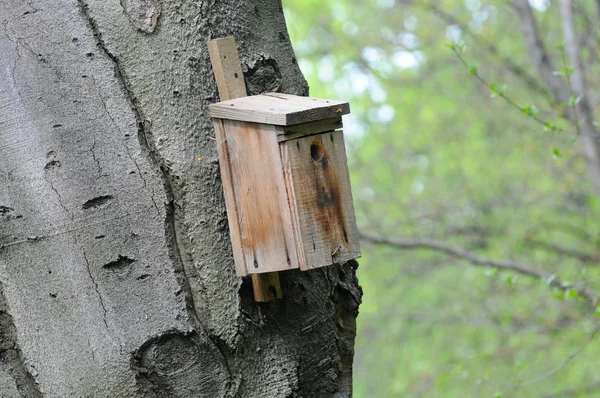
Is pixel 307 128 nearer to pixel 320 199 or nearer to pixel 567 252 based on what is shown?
pixel 320 199

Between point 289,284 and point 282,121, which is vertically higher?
point 282,121

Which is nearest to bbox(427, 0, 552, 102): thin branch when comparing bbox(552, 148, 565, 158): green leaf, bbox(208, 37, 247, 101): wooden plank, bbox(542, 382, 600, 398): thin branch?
bbox(542, 382, 600, 398): thin branch

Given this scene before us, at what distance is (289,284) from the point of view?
5.89 feet

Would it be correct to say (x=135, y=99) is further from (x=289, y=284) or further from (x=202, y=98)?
(x=289, y=284)

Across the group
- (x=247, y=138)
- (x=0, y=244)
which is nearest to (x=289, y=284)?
(x=247, y=138)

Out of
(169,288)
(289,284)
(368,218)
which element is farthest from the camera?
(368,218)

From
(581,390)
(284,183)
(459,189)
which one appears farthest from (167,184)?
(459,189)

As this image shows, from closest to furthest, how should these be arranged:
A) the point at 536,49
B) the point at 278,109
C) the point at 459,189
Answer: the point at 278,109 < the point at 536,49 < the point at 459,189

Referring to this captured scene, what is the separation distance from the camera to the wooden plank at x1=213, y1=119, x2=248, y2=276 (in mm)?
1714

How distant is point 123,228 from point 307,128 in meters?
0.48

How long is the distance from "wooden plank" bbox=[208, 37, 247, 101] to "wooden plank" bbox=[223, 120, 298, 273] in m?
0.09

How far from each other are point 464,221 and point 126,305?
4990 mm

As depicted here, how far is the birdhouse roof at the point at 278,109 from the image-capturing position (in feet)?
5.23

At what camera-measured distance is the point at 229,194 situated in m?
1.73
